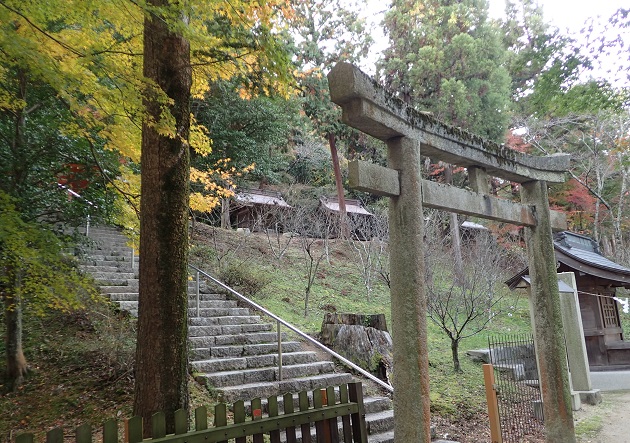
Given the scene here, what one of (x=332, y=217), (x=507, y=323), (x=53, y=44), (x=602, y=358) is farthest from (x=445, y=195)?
(x=332, y=217)

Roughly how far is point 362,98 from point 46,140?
Result: 4.80 m

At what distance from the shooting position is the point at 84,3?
3.99 metres

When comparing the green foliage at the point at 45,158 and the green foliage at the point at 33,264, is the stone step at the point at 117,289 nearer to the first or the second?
the green foliage at the point at 33,264

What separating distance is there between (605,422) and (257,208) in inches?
690

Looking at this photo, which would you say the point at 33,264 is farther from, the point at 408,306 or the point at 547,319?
the point at 547,319

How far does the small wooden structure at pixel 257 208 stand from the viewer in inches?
803

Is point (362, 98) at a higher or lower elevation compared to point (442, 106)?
lower

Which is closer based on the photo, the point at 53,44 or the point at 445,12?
the point at 53,44

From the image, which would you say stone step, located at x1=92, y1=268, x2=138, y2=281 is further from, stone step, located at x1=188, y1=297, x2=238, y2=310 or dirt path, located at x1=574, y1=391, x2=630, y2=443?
dirt path, located at x1=574, y1=391, x2=630, y2=443

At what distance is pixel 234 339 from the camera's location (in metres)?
7.45

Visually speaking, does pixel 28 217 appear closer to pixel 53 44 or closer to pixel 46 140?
pixel 46 140

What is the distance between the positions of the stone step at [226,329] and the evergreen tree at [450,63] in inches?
521

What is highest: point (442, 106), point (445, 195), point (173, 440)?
point (442, 106)

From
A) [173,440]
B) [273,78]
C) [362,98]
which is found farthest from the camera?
[273,78]
